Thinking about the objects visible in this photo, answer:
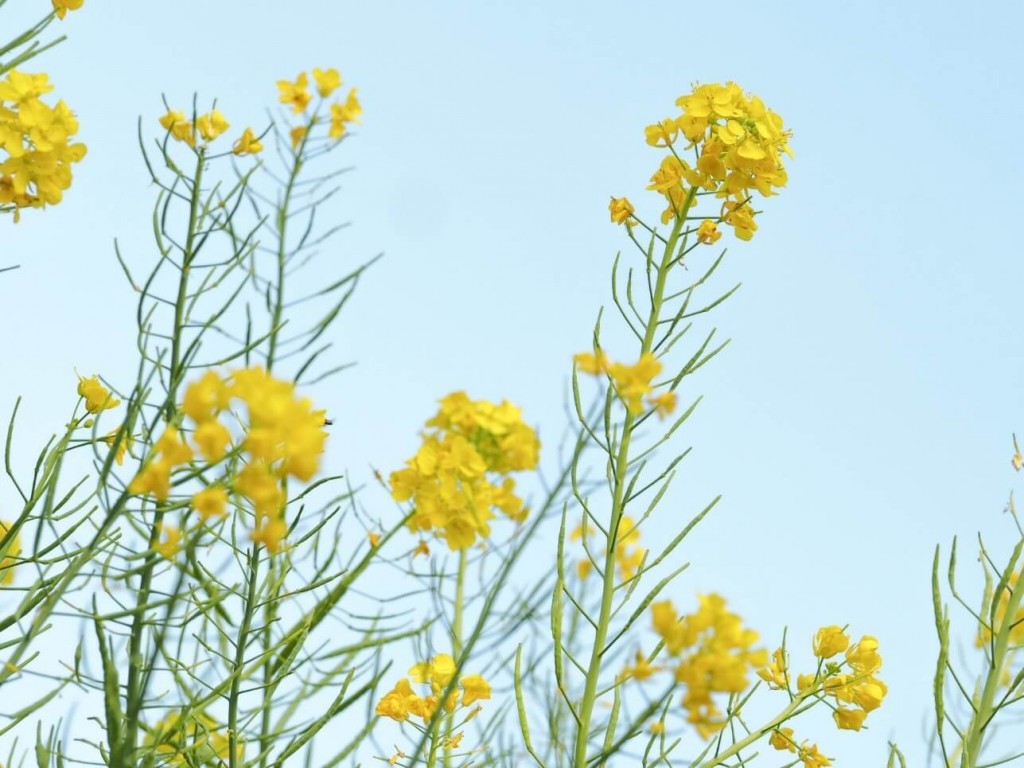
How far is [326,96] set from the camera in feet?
12.0

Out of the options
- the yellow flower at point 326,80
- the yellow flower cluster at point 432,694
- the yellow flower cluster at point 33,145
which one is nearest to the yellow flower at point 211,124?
the yellow flower cluster at point 33,145

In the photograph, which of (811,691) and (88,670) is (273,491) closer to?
(88,670)

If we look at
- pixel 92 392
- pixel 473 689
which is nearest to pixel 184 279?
pixel 92 392

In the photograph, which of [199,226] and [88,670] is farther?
[199,226]

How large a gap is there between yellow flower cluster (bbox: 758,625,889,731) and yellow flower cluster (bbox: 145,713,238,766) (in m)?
1.08

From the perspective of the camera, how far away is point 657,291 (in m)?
2.42

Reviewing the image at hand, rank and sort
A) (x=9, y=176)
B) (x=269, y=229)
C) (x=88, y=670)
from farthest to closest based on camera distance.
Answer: (x=269, y=229) → (x=9, y=176) → (x=88, y=670)

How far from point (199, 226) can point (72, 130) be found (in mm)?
367

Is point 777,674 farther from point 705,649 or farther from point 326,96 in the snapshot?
point 326,96

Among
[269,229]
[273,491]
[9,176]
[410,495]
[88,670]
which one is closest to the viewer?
[273,491]

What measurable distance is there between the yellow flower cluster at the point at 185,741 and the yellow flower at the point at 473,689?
47cm

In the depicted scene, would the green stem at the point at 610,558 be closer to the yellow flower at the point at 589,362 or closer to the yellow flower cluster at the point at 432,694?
the yellow flower cluster at the point at 432,694

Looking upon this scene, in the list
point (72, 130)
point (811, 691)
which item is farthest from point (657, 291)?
point (72, 130)

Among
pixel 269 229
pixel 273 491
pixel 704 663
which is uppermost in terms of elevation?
pixel 269 229
